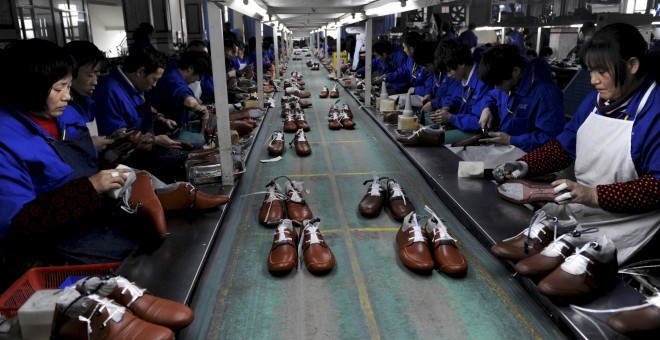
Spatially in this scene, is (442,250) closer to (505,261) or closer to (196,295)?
(505,261)

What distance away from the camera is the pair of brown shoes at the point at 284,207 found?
3.20 meters

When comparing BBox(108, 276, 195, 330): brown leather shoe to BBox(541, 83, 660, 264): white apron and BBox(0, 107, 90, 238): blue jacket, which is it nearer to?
BBox(0, 107, 90, 238): blue jacket

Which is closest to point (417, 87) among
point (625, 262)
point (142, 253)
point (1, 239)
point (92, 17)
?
point (625, 262)

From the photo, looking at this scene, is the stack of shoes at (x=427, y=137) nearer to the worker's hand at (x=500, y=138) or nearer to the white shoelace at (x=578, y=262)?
the worker's hand at (x=500, y=138)

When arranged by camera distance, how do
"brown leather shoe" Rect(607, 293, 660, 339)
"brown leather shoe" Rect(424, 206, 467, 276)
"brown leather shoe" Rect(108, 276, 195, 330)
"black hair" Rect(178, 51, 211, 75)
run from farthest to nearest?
"black hair" Rect(178, 51, 211, 75) < "brown leather shoe" Rect(424, 206, 467, 276) < "brown leather shoe" Rect(108, 276, 195, 330) < "brown leather shoe" Rect(607, 293, 660, 339)

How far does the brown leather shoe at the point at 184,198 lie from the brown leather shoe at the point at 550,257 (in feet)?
6.68

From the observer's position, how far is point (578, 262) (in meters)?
2.06

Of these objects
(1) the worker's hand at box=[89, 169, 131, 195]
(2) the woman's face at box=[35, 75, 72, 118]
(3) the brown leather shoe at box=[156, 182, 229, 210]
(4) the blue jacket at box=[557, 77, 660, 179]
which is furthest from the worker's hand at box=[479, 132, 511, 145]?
(2) the woman's face at box=[35, 75, 72, 118]

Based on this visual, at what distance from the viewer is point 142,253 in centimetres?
→ 263

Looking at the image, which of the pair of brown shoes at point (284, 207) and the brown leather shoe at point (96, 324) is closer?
the brown leather shoe at point (96, 324)

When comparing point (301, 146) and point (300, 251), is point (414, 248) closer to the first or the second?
point (300, 251)

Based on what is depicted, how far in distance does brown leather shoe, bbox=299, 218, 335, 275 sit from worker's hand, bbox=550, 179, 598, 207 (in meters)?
1.26

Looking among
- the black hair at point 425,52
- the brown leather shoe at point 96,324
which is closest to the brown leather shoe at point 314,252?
the brown leather shoe at point 96,324

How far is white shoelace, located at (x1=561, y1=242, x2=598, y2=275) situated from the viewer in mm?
2035
